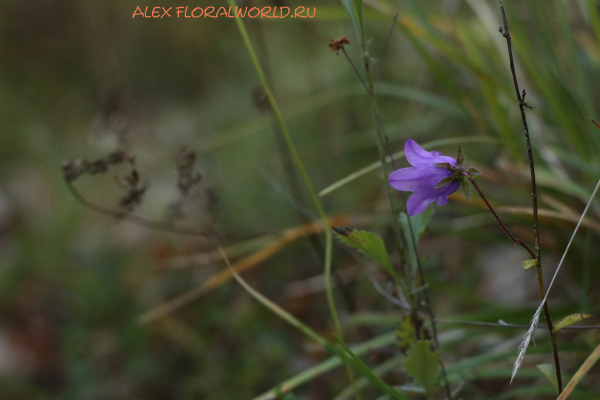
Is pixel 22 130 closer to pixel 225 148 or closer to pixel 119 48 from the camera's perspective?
pixel 119 48

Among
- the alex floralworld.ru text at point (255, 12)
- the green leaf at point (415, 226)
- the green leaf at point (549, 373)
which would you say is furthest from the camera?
the alex floralworld.ru text at point (255, 12)

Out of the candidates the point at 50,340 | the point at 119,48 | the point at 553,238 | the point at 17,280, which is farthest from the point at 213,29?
the point at 553,238

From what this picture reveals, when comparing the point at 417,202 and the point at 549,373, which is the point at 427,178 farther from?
the point at 549,373

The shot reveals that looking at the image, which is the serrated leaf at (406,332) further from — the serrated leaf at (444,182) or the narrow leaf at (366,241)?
the serrated leaf at (444,182)

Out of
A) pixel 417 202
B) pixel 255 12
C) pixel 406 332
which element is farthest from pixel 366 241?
pixel 255 12

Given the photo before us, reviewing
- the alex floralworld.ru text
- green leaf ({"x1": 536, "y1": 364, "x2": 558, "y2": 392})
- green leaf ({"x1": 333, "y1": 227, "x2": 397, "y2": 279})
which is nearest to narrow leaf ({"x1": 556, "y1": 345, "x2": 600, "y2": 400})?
green leaf ({"x1": 536, "y1": 364, "x2": 558, "y2": 392})

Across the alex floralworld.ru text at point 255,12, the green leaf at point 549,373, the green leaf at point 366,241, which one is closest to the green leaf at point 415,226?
the green leaf at point 366,241

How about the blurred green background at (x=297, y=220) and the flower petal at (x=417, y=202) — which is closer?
the flower petal at (x=417, y=202)
